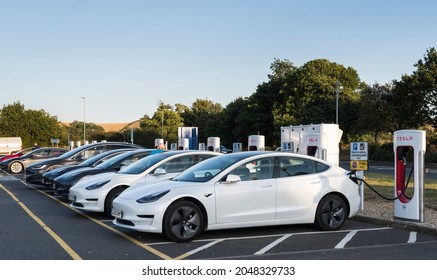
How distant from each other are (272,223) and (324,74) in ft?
166

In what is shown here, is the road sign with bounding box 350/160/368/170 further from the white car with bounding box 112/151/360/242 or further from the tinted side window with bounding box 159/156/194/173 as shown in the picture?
the tinted side window with bounding box 159/156/194/173

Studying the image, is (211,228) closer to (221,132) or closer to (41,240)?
(41,240)

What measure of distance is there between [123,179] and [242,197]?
334cm

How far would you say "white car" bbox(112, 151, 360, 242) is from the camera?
25.9ft

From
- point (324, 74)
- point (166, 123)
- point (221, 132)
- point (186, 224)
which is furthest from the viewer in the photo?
point (166, 123)

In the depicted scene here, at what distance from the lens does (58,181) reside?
13.0m

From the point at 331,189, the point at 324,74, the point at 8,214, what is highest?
the point at 324,74

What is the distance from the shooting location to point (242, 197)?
831cm

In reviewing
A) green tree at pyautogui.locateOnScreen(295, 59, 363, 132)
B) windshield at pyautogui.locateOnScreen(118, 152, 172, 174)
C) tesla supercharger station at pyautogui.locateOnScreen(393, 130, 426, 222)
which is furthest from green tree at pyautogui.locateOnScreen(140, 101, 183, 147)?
tesla supercharger station at pyautogui.locateOnScreen(393, 130, 426, 222)

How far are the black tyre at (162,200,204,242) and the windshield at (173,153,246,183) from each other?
24.2 inches

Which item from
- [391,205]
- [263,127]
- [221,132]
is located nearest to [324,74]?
[263,127]

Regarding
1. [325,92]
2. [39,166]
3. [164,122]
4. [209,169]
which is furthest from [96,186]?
[164,122]

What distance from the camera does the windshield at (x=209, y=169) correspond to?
337 inches

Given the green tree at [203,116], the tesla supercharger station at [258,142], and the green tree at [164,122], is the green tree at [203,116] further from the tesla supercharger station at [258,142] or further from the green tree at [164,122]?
the tesla supercharger station at [258,142]
